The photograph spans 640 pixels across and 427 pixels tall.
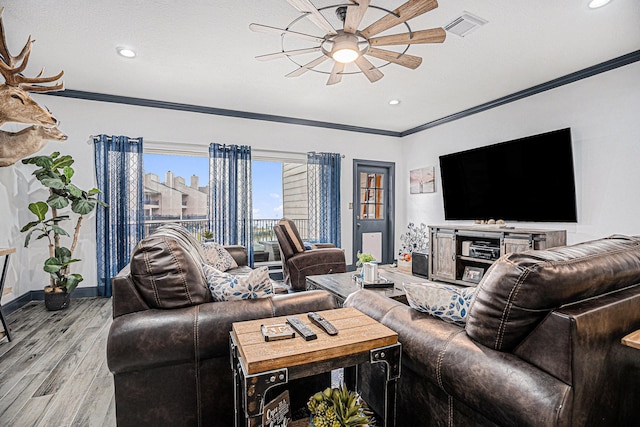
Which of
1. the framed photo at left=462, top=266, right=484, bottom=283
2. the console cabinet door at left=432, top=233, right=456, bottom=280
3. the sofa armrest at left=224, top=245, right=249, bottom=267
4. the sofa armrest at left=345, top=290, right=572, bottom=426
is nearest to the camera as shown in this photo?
the sofa armrest at left=345, top=290, right=572, bottom=426

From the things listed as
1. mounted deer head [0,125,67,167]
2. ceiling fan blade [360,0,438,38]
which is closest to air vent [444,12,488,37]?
ceiling fan blade [360,0,438,38]

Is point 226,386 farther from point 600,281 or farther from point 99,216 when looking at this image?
point 99,216

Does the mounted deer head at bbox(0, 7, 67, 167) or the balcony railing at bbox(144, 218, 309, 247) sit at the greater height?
the mounted deer head at bbox(0, 7, 67, 167)

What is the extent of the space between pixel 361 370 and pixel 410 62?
7.29 ft

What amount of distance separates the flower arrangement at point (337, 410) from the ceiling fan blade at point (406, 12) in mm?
2048

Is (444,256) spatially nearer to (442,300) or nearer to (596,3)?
(596,3)

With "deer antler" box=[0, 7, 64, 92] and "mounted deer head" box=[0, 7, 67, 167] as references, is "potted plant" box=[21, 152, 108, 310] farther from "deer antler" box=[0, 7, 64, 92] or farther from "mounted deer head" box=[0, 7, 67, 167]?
"deer antler" box=[0, 7, 64, 92]

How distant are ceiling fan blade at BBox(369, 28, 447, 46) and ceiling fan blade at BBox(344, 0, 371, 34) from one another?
0.23 metres

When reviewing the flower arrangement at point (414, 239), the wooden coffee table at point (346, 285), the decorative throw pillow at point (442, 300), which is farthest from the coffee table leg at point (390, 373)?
the flower arrangement at point (414, 239)

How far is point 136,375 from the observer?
1.37 metres

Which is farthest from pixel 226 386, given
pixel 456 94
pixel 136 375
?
pixel 456 94

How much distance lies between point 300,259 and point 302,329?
113 inches

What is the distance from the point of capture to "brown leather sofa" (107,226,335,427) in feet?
4.47

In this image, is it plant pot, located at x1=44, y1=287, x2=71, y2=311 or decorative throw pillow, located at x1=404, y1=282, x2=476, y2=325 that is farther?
plant pot, located at x1=44, y1=287, x2=71, y2=311
